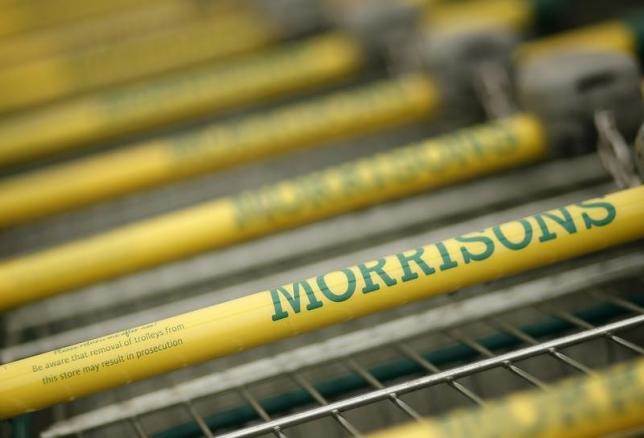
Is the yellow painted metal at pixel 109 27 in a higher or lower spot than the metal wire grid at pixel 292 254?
higher

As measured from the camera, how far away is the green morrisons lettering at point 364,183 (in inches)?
50.8

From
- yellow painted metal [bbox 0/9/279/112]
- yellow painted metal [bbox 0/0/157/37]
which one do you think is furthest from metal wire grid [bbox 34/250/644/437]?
yellow painted metal [bbox 0/0/157/37]

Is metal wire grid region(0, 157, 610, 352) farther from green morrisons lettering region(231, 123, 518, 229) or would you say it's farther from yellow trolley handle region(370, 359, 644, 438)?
yellow trolley handle region(370, 359, 644, 438)

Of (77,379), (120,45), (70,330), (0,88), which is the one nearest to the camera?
(77,379)

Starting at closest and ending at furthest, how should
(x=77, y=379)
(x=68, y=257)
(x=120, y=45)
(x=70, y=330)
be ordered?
(x=77, y=379), (x=68, y=257), (x=70, y=330), (x=120, y=45)

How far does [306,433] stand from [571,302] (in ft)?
1.80

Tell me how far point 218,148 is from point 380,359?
22.2 inches

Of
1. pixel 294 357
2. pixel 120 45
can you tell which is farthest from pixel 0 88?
pixel 294 357

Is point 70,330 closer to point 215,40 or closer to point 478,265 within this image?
point 478,265

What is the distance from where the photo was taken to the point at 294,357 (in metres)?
1.26

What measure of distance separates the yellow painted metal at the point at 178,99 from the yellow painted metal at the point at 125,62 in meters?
0.18

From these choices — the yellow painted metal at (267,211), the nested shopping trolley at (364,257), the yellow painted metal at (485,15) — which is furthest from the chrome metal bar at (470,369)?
the yellow painted metal at (485,15)

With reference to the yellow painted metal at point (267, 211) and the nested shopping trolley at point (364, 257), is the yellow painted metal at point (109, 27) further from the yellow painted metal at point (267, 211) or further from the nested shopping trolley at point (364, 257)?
the yellow painted metal at point (267, 211)

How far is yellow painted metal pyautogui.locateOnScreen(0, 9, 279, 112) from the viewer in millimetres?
2000
